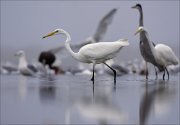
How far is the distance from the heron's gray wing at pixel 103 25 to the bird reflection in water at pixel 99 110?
11.7 m

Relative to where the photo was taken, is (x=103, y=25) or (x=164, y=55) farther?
(x=103, y=25)

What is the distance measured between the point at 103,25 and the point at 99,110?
13.7 m

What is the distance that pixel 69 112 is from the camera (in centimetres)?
561

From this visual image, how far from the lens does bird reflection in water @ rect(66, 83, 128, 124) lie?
16.7ft

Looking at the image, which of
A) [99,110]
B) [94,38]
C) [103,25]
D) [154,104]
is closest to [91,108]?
[99,110]

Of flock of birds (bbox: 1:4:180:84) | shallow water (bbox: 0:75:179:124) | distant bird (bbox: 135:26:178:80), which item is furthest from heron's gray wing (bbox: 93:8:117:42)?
shallow water (bbox: 0:75:179:124)

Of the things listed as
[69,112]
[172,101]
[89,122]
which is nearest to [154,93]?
[172,101]

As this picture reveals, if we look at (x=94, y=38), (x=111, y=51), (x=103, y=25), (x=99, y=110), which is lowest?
(x=99, y=110)

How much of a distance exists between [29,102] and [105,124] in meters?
2.15

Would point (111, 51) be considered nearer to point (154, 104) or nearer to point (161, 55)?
point (161, 55)

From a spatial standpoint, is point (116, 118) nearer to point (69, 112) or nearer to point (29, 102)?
point (69, 112)

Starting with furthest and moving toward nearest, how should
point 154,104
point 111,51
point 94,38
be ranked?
point 94,38, point 111,51, point 154,104

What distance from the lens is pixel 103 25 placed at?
1933cm

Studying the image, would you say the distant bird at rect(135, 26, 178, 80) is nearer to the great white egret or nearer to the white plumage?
the white plumage
